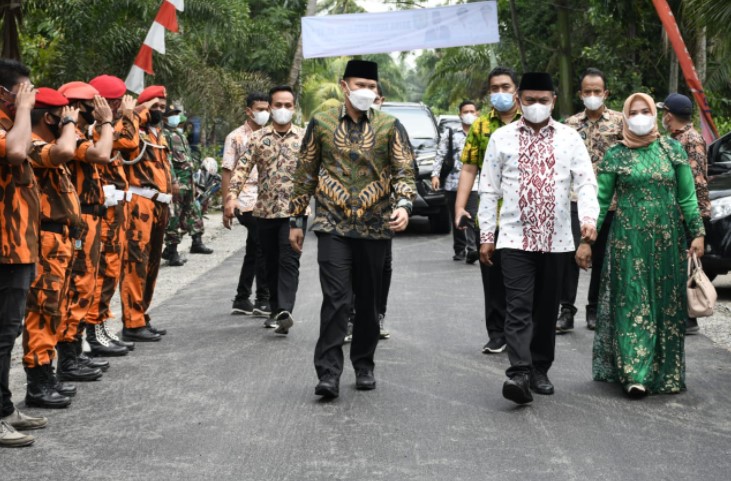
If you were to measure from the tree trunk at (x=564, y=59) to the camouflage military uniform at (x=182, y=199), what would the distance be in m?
11.1

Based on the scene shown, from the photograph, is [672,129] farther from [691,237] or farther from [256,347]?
[256,347]

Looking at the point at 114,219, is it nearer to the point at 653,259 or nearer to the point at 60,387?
the point at 60,387

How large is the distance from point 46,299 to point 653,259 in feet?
12.3

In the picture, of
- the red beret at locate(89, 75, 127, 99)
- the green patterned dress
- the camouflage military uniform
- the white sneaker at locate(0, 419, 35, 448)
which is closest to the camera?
the white sneaker at locate(0, 419, 35, 448)

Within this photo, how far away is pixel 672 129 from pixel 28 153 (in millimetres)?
5144

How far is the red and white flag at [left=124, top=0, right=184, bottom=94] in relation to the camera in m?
14.4

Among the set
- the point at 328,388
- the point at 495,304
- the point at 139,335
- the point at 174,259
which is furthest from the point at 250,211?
the point at 174,259

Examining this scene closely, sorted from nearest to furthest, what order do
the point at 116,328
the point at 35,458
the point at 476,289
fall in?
the point at 35,458 < the point at 116,328 < the point at 476,289

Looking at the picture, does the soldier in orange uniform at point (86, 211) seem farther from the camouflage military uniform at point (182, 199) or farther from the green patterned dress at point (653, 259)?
the camouflage military uniform at point (182, 199)

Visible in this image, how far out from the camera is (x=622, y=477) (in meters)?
5.29

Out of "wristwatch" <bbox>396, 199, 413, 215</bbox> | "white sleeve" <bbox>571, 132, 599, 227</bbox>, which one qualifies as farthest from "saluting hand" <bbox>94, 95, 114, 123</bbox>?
"white sleeve" <bbox>571, 132, 599, 227</bbox>

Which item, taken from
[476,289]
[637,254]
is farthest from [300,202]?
[476,289]

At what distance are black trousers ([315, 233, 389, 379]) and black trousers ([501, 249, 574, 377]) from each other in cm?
83

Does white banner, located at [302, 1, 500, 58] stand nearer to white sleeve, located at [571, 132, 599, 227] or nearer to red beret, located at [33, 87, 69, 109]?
white sleeve, located at [571, 132, 599, 227]
